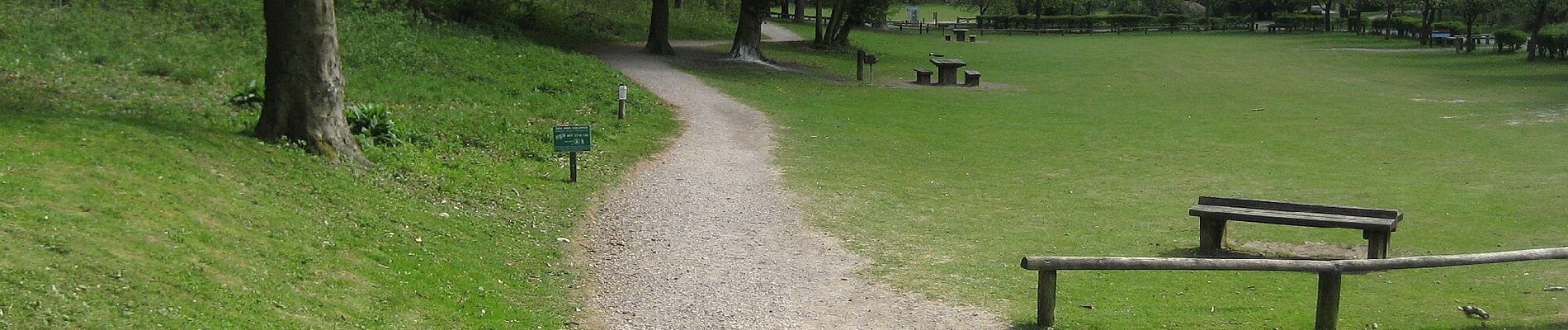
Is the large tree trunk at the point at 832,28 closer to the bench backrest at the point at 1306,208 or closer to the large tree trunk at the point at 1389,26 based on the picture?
the large tree trunk at the point at 1389,26

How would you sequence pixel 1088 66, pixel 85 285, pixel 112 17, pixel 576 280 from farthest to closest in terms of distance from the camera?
pixel 1088 66 → pixel 112 17 → pixel 576 280 → pixel 85 285

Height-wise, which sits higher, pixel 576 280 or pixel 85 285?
pixel 85 285

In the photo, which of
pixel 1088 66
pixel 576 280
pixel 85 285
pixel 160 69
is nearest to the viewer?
pixel 85 285

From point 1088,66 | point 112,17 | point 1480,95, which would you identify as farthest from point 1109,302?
point 1088,66

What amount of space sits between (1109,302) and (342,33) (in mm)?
18359

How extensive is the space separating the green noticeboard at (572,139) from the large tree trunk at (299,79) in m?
2.50

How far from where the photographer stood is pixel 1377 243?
11633mm

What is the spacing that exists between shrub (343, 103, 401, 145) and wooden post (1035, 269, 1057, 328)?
8580 mm

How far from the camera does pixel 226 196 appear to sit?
10398 millimetres

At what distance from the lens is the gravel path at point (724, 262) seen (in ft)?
31.4

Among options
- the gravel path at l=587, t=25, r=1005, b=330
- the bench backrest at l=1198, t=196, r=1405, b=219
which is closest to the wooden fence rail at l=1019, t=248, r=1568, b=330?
the gravel path at l=587, t=25, r=1005, b=330

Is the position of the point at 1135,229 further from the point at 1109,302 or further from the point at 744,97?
the point at 744,97

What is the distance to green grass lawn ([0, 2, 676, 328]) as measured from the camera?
306 inches

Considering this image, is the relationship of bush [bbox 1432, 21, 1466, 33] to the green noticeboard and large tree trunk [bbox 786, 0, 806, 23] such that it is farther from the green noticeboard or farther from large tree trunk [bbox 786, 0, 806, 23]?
the green noticeboard
